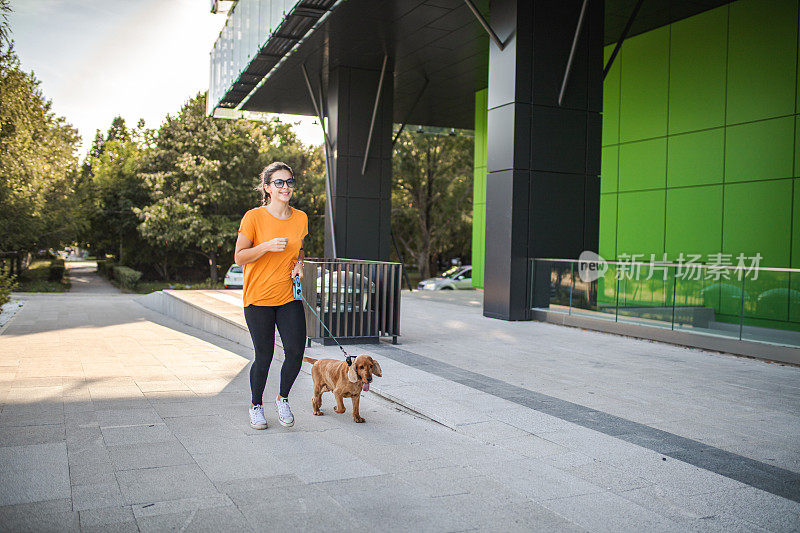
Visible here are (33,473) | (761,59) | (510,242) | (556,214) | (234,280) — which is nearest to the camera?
(33,473)

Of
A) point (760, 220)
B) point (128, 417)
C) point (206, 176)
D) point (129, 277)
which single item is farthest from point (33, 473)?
point (129, 277)

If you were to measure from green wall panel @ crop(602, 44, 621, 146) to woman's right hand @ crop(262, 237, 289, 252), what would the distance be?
1462cm

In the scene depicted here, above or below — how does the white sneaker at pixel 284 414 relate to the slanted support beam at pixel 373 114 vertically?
below

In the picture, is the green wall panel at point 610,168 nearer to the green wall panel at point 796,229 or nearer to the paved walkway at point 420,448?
the green wall panel at point 796,229

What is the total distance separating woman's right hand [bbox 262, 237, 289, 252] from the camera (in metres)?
4.65

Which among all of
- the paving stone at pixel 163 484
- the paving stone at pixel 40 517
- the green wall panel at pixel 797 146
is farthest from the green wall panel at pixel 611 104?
the paving stone at pixel 40 517

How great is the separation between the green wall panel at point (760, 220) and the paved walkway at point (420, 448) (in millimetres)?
6295

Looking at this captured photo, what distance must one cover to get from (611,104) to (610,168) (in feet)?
5.63

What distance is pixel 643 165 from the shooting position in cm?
1652

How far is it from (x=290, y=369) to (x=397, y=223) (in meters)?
36.8

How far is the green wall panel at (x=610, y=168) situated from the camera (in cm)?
1736

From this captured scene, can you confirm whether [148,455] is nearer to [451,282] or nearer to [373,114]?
[373,114]

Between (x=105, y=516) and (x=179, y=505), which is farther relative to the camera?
(x=179, y=505)

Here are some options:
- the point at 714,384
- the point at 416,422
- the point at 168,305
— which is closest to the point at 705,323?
the point at 714,384
